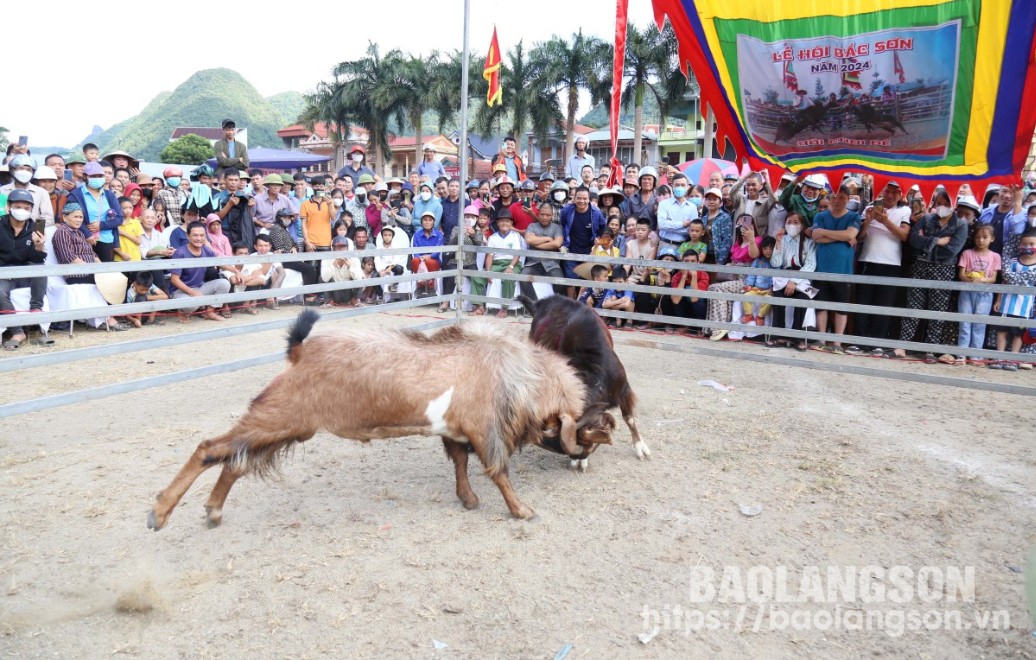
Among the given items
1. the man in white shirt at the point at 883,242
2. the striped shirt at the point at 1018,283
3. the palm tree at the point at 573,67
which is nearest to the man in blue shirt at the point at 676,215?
the man in white shirt at the point at 883,242

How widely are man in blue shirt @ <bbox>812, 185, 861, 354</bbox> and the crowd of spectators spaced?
0.02 m

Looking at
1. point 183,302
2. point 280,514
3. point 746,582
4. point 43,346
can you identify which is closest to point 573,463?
point 746,582

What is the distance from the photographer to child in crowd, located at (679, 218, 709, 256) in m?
8.62

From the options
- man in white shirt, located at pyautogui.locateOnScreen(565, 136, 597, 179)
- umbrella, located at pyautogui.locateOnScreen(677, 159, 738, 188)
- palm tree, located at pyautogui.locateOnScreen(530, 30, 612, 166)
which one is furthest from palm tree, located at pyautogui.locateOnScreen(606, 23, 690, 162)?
man in white shirt, located at pyautogui.locateOnScreen(565, 136, 597, 179)

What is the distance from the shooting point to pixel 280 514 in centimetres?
382

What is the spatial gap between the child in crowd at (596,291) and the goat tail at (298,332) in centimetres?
566

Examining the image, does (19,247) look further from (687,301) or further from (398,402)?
(687,301)

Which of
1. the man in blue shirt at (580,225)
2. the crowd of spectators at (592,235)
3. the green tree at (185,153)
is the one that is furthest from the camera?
the green tree at (185,153)

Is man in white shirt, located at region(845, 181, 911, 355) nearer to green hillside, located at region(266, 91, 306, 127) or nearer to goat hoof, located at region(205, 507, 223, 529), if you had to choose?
goat hoof, located at region(205, 507, 223, 529)

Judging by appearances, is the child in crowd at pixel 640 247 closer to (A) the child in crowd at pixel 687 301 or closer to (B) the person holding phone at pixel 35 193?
(A) the child in crowd at pixel 687 301

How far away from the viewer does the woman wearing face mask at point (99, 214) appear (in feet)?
28.3

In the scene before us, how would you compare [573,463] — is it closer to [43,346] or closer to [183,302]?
[183,302]

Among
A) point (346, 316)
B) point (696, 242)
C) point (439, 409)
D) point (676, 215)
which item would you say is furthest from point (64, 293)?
point (696, 242)

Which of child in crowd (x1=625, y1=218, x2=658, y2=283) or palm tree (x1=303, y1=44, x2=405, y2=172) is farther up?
palm tree (x1=303, y1=44, x2=405, y2=172)
